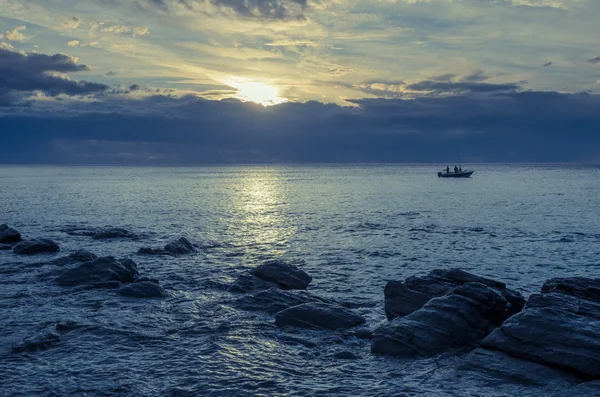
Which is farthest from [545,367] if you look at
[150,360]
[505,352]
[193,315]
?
[193,315]

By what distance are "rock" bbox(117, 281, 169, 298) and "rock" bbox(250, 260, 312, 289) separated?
588cm

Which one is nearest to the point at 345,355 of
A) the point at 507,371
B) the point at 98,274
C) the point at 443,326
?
the point at 443,326

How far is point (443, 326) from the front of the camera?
1847 centimetres

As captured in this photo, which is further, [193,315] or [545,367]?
[193,315]

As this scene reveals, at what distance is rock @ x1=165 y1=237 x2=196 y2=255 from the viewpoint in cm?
3978

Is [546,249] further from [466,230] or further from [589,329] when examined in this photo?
[589,329]

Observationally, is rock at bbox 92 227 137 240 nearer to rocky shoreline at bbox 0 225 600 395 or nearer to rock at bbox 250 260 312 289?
rocky shoreline at bbox 0 225 600 395

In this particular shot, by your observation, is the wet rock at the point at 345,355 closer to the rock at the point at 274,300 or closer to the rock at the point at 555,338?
the rock at the point at 555,338

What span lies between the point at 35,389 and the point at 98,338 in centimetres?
483

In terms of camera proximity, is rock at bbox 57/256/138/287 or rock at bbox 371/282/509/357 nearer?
rock at bbox 371/282/509/357

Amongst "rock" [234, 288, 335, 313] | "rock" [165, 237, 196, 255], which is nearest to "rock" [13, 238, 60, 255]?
"rock" [165, 237, 196, 255]

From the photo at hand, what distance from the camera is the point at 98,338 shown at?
19.5 metres

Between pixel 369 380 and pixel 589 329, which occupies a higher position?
pixel 589 329

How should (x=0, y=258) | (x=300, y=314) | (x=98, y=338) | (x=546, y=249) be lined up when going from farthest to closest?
(x=546, y=249) → (x=0, y=258) → (x=300, y=314) → (x=98, y=338)
